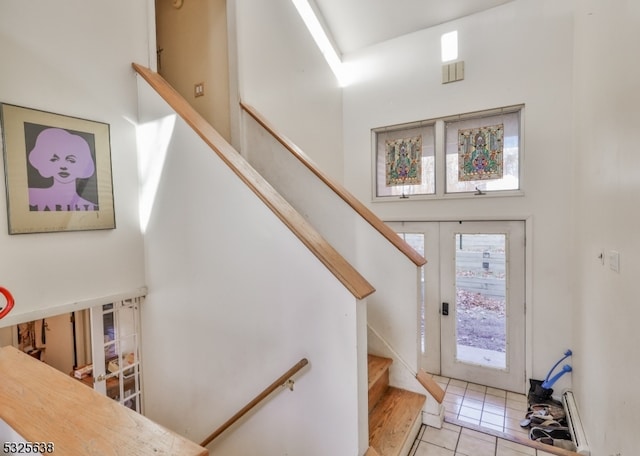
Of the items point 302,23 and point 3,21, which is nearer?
point 3,21

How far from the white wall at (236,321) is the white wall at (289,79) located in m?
1.03

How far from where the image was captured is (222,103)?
293 cm

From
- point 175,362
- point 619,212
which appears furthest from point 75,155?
point 619,212

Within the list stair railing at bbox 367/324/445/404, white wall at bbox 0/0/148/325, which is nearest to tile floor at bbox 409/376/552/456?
stair railing at bbox 367/324/445/404

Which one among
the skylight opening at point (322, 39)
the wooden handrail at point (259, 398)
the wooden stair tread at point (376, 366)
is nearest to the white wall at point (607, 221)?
the wooden stair tread at point (376, 366)

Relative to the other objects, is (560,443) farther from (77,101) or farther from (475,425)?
(77,101)

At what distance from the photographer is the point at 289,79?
11.2 ft

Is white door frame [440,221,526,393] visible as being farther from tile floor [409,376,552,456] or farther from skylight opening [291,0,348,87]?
skylight opening [291,0,348,87]

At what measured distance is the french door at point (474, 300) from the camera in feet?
11.2

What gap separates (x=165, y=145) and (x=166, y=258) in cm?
86

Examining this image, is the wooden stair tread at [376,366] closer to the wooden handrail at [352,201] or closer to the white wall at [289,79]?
the wooden handrail at [352,201]

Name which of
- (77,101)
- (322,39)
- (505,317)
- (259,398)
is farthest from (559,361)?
(77,101)

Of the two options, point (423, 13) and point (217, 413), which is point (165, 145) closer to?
point (217, 413)

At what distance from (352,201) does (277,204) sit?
1.01 metres
